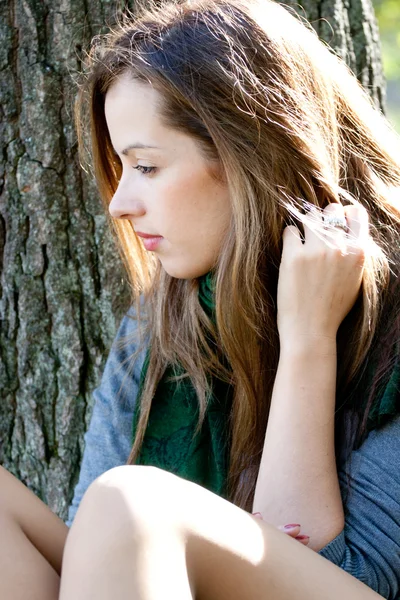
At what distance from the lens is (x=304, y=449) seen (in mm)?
1688

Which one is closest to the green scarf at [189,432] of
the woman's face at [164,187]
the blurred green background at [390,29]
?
the woman's face at [164,187]

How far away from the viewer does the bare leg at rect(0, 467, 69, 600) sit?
1409 mm

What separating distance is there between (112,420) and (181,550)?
95 cm

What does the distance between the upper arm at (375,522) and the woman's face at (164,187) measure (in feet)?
2.00

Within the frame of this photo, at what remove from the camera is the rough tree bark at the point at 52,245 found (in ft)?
7.56

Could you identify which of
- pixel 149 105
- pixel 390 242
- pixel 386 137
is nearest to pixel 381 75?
pixel 386 137

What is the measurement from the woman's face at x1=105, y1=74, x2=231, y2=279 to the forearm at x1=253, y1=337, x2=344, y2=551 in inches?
14.1

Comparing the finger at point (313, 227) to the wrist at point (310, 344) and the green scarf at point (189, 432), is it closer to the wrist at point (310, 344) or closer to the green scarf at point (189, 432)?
the wrist at point (310, 344)

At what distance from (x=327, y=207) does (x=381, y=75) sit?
0.98 metres

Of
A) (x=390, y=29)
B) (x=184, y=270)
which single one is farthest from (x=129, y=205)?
(x=390, y=29)

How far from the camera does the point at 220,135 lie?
1796mm

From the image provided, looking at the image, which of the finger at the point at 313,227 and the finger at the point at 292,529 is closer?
the finger at the point at 292,529

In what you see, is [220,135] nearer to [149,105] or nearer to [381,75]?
[149,105]

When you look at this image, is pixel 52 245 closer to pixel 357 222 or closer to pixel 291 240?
pixel 291 240
